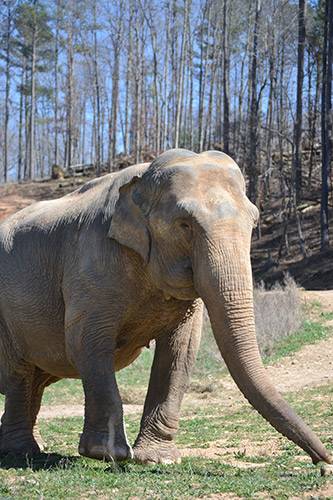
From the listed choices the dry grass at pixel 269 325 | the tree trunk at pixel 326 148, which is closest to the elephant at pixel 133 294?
the dry grass at pixel 269 325

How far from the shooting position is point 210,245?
5023mm

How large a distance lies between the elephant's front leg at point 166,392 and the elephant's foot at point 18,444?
139 centimetres

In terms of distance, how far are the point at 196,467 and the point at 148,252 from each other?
1788mm

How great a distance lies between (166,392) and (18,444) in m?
1.83

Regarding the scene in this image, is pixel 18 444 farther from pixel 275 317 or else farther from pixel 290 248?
pixel 290 248

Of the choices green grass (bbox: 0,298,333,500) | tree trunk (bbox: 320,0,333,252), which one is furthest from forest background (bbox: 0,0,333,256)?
green grass (bbox: 0,298,333,500)

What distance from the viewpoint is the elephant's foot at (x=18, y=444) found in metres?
7.12

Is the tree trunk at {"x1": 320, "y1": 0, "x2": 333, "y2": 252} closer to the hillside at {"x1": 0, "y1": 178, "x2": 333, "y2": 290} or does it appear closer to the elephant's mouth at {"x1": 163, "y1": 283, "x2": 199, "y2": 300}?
the hillside at {"x1": 0, "y1": 178, "x2": 333, "y2": 290}

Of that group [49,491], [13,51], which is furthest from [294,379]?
[13,51]

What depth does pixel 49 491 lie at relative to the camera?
472cm

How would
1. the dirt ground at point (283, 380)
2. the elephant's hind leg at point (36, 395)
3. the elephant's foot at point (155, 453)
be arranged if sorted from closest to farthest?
the elephant's foot at point (155, 453)
the dirt ground at point (283, 380)
the elephant's hind leg at point (36, 395)

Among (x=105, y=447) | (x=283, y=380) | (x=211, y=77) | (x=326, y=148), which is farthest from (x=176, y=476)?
(x=211, y=77)

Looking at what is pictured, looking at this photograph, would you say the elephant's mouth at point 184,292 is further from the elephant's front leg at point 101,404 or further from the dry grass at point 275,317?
the dry grass at point 275,317

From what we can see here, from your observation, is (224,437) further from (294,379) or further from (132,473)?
(294,379)
